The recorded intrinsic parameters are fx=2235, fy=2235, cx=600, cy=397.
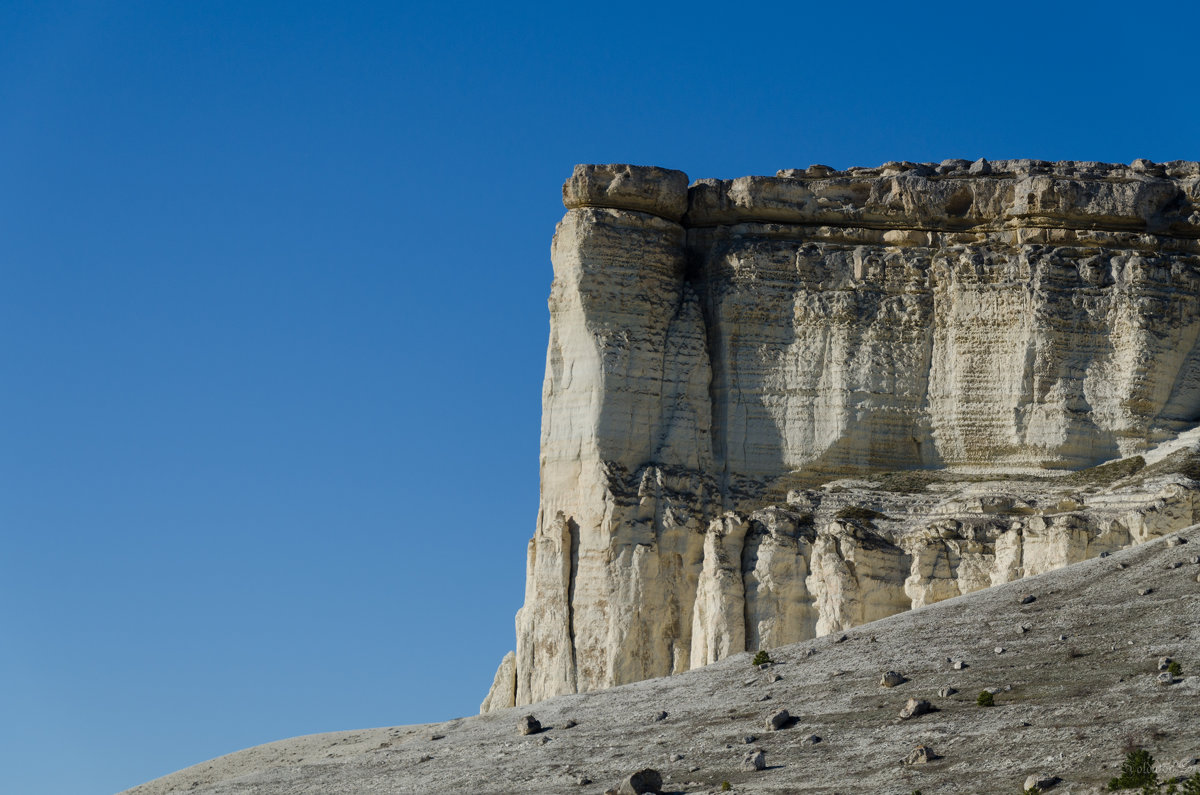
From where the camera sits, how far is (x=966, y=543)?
57.6m

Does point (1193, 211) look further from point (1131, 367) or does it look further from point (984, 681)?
point (984, 681)

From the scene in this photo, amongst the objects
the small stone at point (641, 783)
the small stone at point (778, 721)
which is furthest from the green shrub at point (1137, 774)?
the small stone at point (778, 721)

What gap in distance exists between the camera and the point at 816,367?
65.0 metres

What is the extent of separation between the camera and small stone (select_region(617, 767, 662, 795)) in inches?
1439

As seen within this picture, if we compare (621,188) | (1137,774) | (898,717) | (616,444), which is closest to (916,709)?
(898,717)

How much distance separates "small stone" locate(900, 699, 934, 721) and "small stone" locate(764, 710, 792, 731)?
236cm

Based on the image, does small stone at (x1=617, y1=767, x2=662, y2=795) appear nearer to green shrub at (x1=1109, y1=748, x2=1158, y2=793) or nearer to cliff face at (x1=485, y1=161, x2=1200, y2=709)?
green shrub at (x1=1109, y1=748, x2=1158, y2=793)

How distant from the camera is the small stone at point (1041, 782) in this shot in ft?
106

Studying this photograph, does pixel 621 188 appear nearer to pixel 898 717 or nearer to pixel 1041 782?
pixel 898 717

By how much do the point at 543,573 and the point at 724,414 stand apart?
731 centimetres

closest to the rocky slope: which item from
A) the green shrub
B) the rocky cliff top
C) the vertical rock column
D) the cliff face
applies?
the green shrub

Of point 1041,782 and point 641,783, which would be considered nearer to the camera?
point 1041,782

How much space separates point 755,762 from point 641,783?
2.00 metres

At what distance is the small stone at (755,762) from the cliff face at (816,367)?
21437 mm
